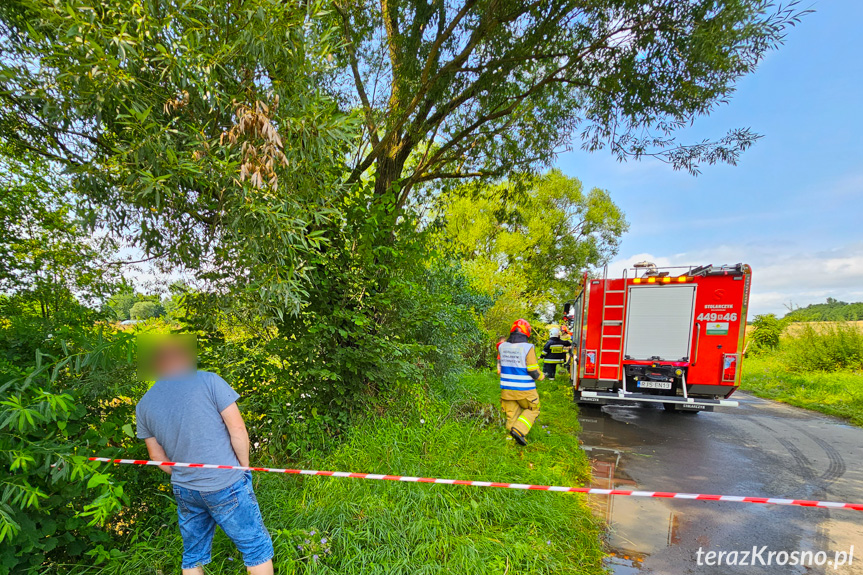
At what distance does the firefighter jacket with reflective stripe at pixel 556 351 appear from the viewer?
9367 millimetres

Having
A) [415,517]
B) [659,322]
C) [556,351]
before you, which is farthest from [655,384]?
[415,517]

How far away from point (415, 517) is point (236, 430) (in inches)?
61.4

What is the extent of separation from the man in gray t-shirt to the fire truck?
6269 millimetres

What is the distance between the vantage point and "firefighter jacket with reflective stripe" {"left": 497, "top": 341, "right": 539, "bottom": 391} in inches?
191

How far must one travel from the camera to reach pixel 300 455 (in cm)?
370

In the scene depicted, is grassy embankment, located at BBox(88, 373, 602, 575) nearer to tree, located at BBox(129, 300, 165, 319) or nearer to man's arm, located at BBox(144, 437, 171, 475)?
man's arm, located at BBox(144, 437, 171, 475)

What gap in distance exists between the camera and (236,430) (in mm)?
2123

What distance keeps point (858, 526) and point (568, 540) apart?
294 cm

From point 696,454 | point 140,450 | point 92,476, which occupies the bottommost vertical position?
point 696,454

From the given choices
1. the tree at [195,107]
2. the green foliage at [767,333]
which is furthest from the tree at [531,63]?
the green foliage at [767,333]

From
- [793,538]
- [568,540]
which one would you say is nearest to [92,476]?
[568,540]

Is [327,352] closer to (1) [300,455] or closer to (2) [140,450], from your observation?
(1) [300,455]

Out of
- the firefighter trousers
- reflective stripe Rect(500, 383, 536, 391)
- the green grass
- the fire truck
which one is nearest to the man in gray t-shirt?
the firefighter trousers

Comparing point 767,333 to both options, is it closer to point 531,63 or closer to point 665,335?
point 665,335
